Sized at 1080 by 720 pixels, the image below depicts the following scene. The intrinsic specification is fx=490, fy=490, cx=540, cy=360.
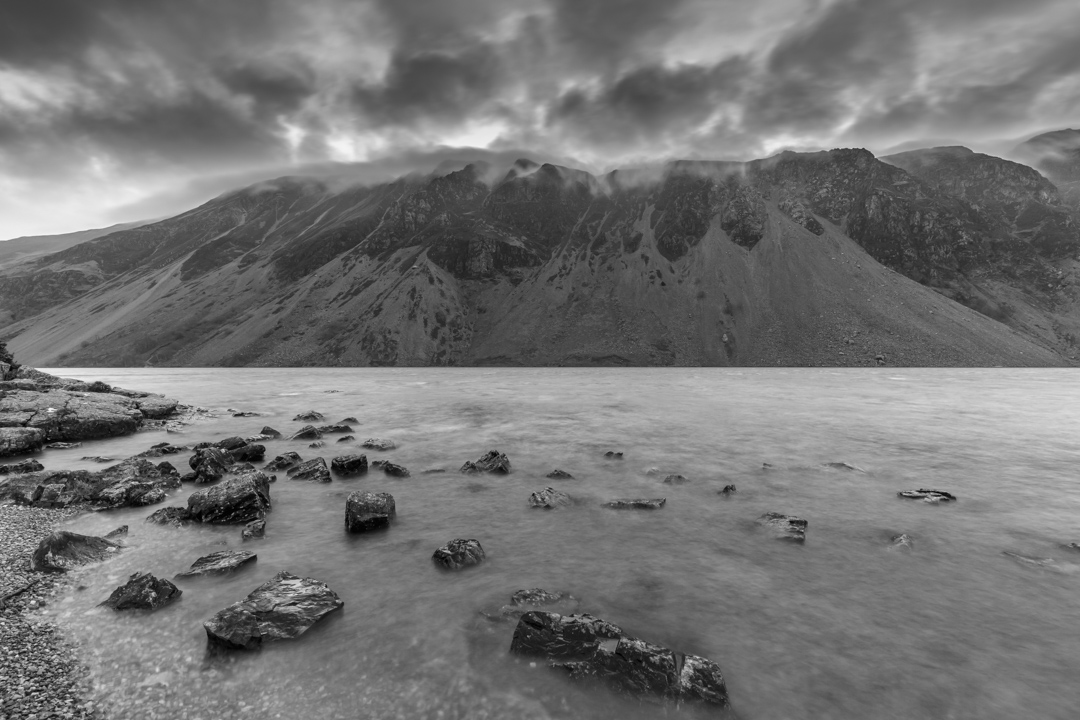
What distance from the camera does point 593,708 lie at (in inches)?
304

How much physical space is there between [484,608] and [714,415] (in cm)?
3779

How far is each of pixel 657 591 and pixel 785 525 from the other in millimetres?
6411

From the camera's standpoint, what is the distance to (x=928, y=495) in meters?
19.2

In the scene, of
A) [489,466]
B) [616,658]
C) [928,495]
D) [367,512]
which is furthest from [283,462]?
[928,495]

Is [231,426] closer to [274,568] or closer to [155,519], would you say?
[155,519]

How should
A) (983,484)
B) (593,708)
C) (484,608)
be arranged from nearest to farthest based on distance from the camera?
(593,708) < (484,608) < (983,484)

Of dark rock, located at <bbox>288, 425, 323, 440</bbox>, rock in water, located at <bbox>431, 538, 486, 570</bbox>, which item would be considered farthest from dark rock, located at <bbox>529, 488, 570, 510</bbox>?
dark rock, located at <bbox>288, 425, 323, 440</bbox>

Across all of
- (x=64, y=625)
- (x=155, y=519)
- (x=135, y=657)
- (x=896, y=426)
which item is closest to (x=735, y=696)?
(x=135, y=657)

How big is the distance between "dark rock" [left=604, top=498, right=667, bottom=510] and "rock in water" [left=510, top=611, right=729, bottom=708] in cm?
843

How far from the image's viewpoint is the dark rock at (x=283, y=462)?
2380 cm

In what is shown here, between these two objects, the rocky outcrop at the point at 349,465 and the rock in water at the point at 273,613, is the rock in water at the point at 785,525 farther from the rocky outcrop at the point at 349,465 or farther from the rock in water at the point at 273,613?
the rocky outcrop at the point at 349,465

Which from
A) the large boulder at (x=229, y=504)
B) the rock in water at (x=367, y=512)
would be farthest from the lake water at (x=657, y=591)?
the large boulder at (x=229, y=504)

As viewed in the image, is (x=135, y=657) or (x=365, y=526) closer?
(x=135, y=657)

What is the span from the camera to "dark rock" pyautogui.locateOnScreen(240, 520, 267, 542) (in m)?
14.9
